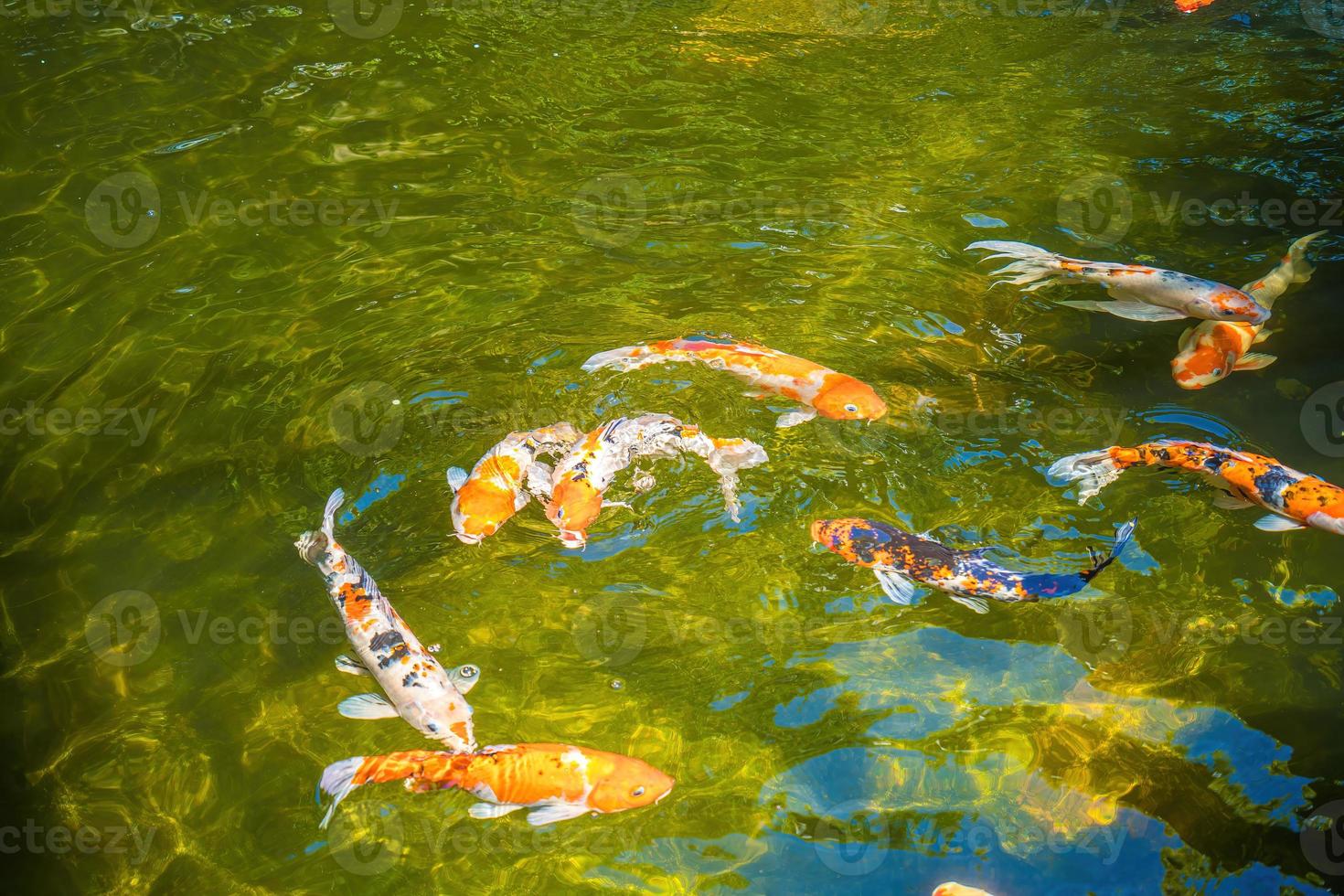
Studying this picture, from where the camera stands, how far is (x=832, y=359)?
6.09 meters

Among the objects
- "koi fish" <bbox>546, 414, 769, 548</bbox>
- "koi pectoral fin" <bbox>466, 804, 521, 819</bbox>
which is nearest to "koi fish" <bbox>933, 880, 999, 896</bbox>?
"koi pectoral fin" <bbox>466, 804, 521, 819</bbox>

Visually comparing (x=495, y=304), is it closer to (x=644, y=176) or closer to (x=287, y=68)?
(x=644, y=176)

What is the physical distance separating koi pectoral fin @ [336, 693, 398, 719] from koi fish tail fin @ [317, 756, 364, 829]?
0.21 m

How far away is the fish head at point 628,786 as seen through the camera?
392 cm

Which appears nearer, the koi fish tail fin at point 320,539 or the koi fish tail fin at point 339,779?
the koi fish tail fin at point 339,779

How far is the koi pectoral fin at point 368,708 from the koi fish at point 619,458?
1.19 m

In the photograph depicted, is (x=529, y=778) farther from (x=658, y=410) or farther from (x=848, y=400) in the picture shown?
(x=848, y=400)
